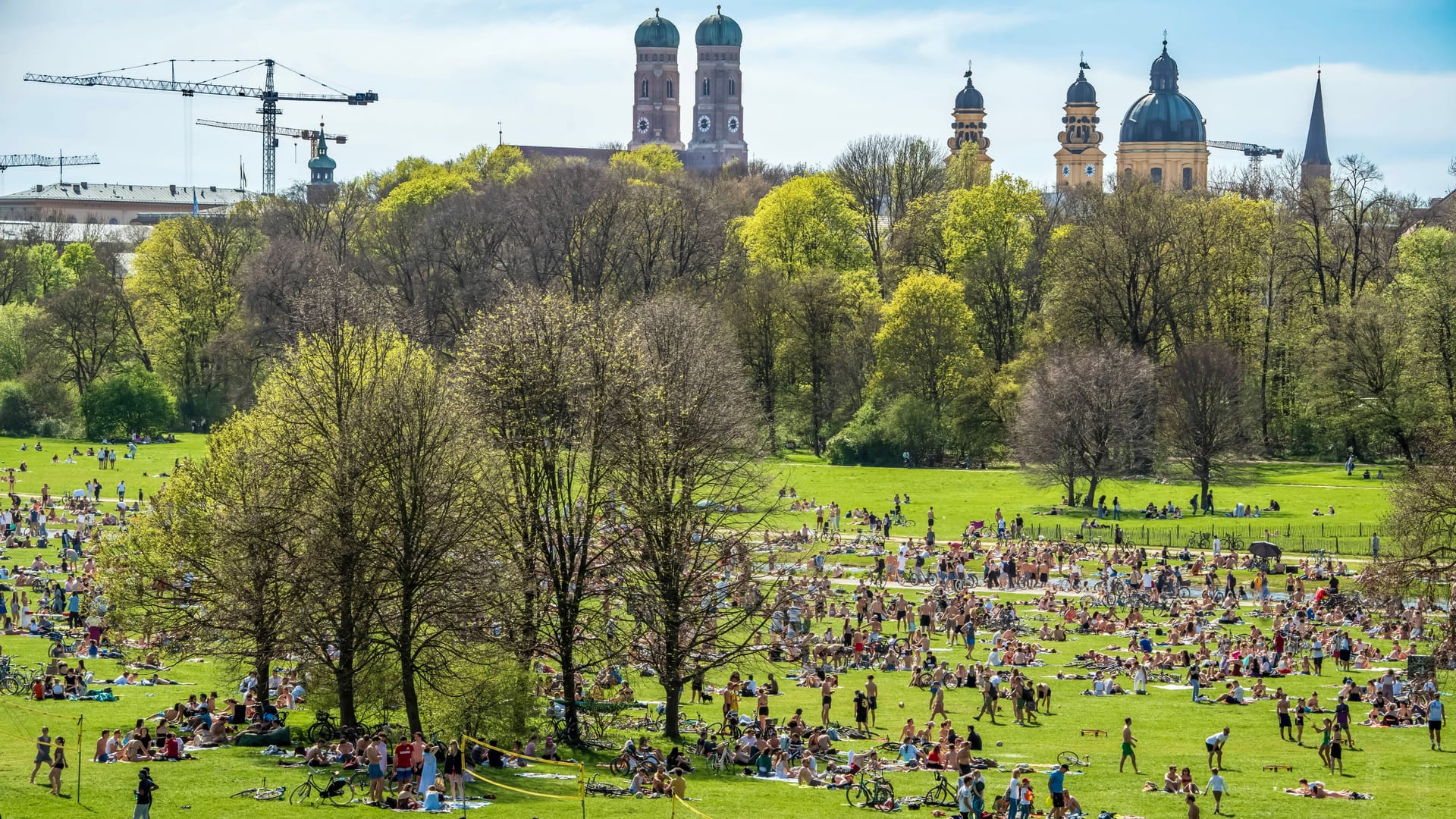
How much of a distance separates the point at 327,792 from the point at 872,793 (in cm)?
783

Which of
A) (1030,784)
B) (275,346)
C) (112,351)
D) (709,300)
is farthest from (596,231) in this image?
(1030,784)

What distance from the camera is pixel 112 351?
9181 cm

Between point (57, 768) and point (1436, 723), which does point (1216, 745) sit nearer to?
point (1436, 723)

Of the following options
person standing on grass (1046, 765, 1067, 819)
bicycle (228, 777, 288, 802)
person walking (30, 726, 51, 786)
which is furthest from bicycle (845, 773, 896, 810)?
person walking (30, 726, 51, 786)

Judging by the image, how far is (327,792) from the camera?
25.2 meters

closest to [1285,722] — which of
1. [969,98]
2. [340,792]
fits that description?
[340,792]

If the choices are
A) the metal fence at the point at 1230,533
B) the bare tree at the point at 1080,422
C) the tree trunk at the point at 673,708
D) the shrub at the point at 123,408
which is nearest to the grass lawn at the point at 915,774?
the tree trunk at the point at 673,708

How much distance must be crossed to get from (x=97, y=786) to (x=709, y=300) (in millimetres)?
57456

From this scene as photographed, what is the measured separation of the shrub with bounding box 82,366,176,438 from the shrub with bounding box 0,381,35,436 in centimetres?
363

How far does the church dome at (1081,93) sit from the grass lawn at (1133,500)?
4334 inches

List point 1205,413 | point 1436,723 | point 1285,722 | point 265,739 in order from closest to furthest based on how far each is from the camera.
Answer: point 265,739 → point 1436,723 → point 1285,722 → point 1205,413

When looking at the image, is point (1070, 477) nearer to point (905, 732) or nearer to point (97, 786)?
point (905, 732)

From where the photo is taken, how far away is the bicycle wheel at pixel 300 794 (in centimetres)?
2498

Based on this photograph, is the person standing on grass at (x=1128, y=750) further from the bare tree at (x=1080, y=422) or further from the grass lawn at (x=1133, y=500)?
the bare tree at (x=1080, y=422)
